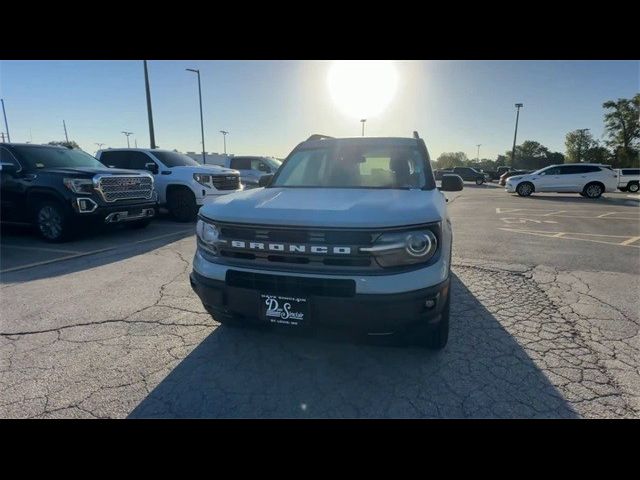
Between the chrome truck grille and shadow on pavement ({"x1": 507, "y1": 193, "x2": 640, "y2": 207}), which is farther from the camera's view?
shadow on pavement ({"x1": 507, "y1": 193, "x2": 640, "y2": 207})

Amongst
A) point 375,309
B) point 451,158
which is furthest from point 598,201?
point 451,158

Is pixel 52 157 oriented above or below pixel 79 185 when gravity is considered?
above

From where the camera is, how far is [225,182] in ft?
30.9

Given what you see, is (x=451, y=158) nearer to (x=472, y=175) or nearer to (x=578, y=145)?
(x=578, y=145)

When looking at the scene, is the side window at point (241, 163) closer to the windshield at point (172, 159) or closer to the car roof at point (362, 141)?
the windshield at point (172, 159)

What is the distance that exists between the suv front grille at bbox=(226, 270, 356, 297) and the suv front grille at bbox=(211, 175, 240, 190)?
288 inches

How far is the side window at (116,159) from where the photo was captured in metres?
9.69

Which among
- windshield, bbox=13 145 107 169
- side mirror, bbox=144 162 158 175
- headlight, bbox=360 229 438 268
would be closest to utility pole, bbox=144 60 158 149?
side mirror, bbox=144 162 158 175

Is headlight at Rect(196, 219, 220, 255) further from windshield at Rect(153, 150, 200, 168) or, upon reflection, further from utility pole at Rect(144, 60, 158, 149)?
utility pole at Rect(144, 60, 158, 149)

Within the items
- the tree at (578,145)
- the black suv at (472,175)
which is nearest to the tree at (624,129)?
the tree at (578,145)

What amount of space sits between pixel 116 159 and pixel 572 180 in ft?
66.1

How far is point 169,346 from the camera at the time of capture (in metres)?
2.95

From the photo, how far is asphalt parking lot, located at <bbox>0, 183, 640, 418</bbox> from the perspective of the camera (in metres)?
2.23
